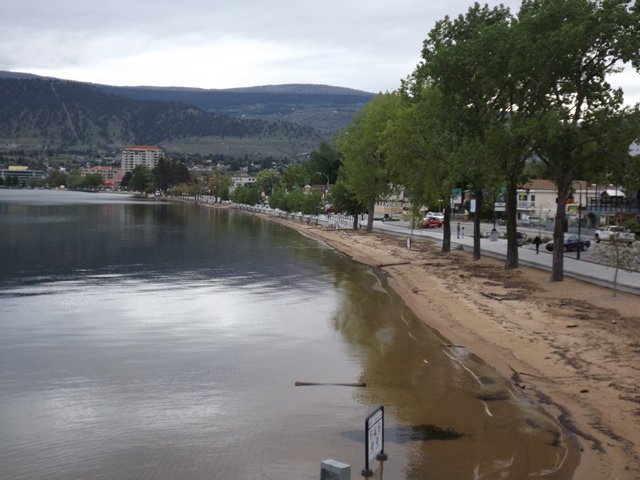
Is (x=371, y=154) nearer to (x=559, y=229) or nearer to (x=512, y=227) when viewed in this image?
(x=512, y=227)

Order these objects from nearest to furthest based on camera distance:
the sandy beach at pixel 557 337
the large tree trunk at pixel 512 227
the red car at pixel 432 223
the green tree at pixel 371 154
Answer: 1. the sandy beach at pixel 557 337
2. the large tree trunk at pixel 512 227
3. the green tree at pixel 371 154
4. the red car at pixel 432 223

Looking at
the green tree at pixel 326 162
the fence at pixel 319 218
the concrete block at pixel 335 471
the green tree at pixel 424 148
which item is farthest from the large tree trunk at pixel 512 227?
the green tree at pixel 326 162

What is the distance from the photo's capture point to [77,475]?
1271 cm

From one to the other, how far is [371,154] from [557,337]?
47722 millimetres

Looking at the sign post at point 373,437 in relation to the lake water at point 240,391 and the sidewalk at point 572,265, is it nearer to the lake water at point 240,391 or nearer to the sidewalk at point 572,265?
the lake water at point 240,391

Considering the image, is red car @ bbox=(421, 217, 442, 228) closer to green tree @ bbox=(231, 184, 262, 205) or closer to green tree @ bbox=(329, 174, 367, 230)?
green tree @ bbox=(329, 174, 367, 230)

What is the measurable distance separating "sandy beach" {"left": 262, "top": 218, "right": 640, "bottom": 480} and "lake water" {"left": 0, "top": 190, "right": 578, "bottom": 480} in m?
0.67

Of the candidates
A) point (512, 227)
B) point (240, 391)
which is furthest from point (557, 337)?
point (512, 227)

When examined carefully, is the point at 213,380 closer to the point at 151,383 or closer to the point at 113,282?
the point at 151,383

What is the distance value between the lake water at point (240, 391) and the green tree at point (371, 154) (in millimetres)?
32649

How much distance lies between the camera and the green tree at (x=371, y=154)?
65875 mm

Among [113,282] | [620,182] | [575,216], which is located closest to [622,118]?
[620,182]

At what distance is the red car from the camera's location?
8181 centimetres

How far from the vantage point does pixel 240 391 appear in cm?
1773
